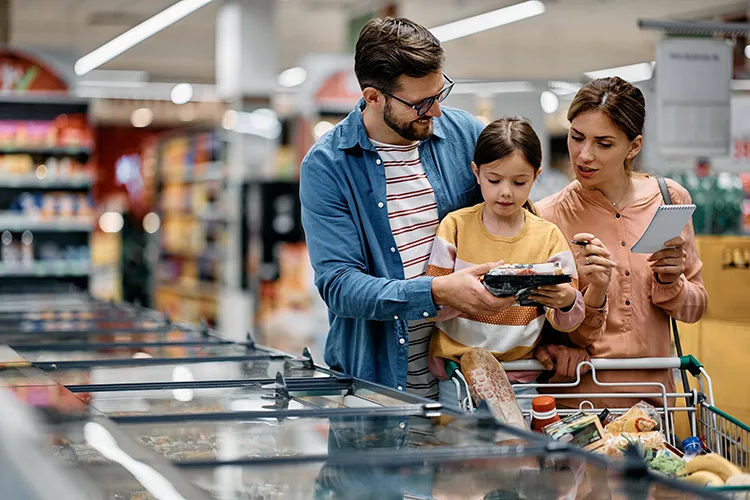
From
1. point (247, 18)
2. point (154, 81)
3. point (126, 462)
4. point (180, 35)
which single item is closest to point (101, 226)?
point (154, 81)

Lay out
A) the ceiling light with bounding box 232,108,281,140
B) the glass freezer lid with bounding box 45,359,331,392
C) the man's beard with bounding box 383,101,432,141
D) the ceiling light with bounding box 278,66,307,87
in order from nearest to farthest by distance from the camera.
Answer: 1. the glass freezer lid with bounding box 45,359,331,392
2. the man's beard with bounding box 383,101,432,141
3. the ceiling light with bounding box 232,108,281,140
4. the ceiling light with bounding box 278,66,307,87

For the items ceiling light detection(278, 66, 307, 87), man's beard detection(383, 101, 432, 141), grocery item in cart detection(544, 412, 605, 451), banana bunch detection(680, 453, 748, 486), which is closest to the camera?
banana bunch detection(680, 453, 748, 486)

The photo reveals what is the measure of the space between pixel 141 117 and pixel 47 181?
52.4ft

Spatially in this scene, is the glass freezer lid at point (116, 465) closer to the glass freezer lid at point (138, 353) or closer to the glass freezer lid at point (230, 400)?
the glass freezer lid at point (230, 400)

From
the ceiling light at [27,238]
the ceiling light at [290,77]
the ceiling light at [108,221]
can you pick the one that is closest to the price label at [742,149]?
the ceiling light at [27,238]

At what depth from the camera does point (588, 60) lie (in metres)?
19.7

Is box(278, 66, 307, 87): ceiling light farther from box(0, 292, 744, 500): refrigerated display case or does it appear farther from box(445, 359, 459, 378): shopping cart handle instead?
box(0, 292, 744, 500): refrigerated display case

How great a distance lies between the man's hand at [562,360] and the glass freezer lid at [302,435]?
0.77 meters

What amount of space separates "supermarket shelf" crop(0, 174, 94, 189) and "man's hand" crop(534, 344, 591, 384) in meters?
9.10

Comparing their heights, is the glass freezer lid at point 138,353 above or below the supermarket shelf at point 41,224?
below

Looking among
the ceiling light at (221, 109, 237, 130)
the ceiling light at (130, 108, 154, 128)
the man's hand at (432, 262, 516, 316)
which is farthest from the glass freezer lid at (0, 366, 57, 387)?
the ceiling light at (130, 108, 154, 128)

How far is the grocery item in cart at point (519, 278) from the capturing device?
7.70 feet

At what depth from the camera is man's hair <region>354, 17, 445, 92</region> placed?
2627mm

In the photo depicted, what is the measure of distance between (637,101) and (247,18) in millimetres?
10781
